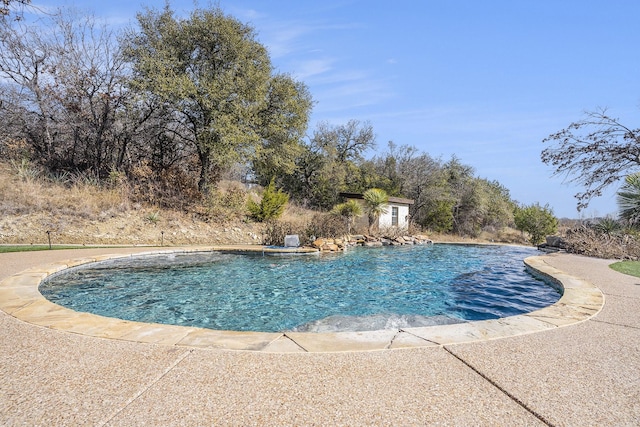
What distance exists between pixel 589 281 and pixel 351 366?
5.35 m

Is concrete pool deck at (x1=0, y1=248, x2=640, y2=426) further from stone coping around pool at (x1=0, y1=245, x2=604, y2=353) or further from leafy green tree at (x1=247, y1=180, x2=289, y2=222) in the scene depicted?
leafy green tree at (x1=247, y1=180, x2=289, y2=222)

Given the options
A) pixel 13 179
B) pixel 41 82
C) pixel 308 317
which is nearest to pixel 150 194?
pixel 13 179

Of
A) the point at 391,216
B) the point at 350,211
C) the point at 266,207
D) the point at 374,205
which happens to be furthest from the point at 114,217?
the point at 391,216

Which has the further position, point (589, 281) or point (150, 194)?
point (150, 194)

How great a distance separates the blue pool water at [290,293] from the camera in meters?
4.34

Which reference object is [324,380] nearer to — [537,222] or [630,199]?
[630,199]

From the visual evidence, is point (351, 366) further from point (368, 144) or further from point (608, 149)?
point (368, 144)

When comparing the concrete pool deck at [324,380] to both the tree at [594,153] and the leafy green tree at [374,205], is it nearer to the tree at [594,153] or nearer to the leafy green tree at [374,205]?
the tree at [594,153]

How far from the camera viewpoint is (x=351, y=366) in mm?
2207

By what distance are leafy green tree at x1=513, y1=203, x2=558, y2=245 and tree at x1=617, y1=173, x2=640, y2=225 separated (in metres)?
13.9

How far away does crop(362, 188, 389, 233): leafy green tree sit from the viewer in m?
17.0

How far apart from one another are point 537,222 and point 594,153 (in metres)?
14.4

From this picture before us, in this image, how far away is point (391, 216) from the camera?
19.5 meters

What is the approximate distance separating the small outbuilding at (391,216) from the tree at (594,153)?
8.11 metres
